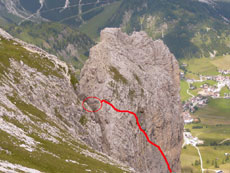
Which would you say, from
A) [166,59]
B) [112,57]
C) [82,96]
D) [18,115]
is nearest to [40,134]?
[18,115]

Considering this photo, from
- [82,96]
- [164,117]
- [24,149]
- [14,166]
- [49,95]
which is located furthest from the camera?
[164,117]

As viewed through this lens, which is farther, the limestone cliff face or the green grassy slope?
the limestone cliff face

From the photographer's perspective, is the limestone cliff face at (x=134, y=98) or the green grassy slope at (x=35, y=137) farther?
the limestone cliff face at (x=134, y=98)

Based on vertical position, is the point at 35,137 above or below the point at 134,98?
below

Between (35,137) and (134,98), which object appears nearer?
(35,137)

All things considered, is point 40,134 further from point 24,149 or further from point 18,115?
point 24,149

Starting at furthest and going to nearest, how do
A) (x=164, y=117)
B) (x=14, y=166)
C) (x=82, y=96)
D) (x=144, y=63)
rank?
1. (x=144, y=63)
2. (x=164, y=117)
3. (x=82, y=96)
4. (x=14, y=166)

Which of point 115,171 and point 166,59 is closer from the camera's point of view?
point 115,171

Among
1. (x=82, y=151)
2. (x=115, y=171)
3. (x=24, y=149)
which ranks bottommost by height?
(x=115, y=171)
